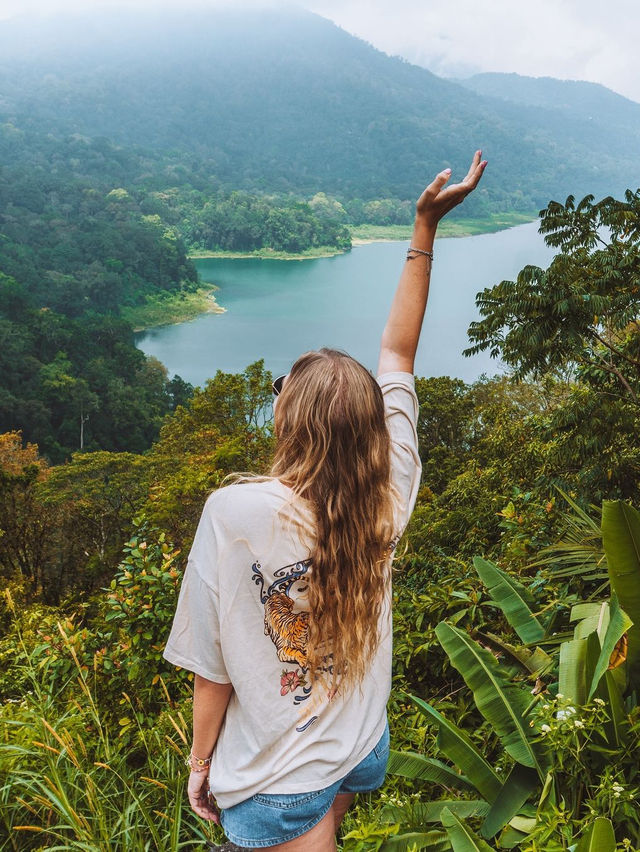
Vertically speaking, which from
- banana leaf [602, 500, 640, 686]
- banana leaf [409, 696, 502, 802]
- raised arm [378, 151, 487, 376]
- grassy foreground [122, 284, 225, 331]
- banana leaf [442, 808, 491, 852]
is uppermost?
raised arm [378, 151, 487, 376]

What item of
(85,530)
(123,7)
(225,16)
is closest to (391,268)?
(85,530)

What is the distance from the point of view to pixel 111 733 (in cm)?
189

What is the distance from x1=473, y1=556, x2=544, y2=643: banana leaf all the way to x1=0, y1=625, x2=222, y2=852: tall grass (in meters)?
0.97

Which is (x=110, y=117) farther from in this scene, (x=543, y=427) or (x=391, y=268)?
(x=543, y=427)

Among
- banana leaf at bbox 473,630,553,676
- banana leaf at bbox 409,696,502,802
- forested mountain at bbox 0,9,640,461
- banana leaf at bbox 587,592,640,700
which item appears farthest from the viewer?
forested mountain at bbox 0,9,640,461

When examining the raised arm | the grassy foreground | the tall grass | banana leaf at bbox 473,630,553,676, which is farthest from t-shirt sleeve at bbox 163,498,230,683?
the grassy foreground

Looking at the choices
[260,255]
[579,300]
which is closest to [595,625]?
[579,300]

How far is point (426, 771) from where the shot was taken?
1.57 meters

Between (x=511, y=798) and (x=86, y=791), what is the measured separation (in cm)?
93

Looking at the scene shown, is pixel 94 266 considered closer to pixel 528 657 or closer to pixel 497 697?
pixel 528 657

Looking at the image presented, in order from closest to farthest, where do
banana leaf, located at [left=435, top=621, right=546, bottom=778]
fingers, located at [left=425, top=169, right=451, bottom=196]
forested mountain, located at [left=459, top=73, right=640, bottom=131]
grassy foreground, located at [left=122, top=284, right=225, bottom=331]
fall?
fingers, located at [left=425, top=169, right=451, bottom=196] → banana leaf, located at [left=435, top=621, right=546, bottom=778] → grassy foreground, located at [left=122, top=284, right=225, bottom=331] → forested mountain, located at [left=459, top=73, right=640, bottom=131]

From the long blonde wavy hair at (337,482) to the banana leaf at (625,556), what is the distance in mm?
871

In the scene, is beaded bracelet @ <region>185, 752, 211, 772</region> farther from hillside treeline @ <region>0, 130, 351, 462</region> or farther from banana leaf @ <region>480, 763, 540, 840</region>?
hillside treeline @ <region>0, 130, 351, 462</region>

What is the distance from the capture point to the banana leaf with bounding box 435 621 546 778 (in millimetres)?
1356
